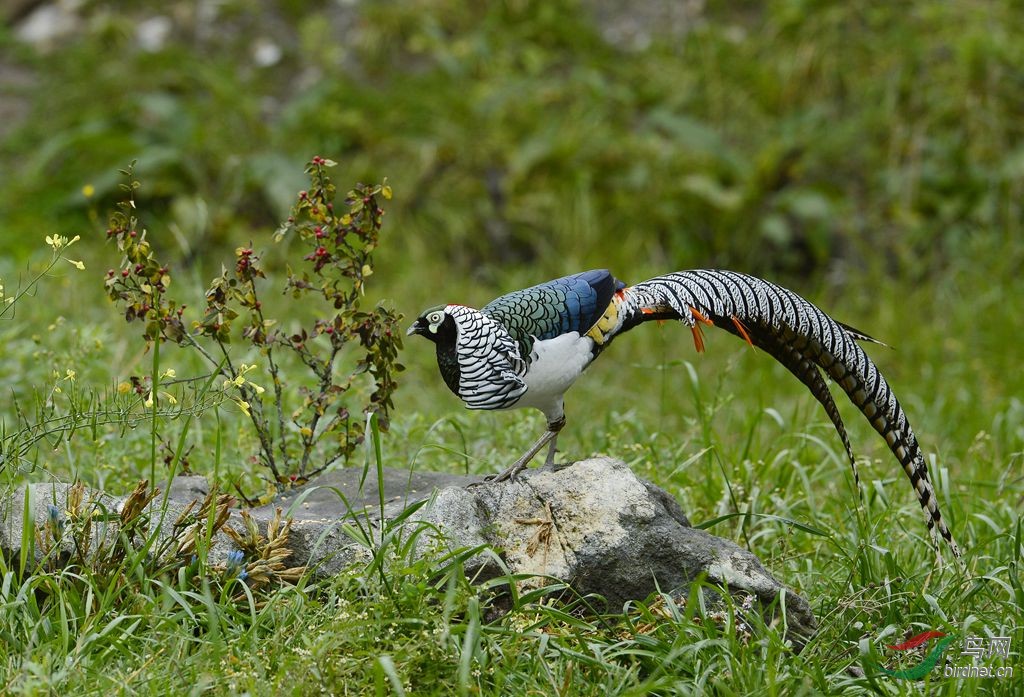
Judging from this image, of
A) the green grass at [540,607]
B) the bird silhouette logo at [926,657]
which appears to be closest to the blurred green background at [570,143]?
the green grass at [540,607]

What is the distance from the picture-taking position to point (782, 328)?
342 centimetres

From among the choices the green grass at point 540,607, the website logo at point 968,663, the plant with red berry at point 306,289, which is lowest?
the website logo at point 968,663

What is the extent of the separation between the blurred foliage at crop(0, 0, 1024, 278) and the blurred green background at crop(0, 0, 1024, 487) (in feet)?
0.06

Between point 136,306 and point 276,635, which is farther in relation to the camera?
point 136,306

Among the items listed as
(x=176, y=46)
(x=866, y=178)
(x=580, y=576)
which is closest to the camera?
(x=580, y=576)

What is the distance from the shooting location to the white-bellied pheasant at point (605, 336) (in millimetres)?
3162

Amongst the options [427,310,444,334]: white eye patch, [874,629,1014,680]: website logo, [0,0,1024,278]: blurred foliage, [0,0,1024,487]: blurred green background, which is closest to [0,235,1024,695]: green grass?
[874,629,1014,680]: website logo

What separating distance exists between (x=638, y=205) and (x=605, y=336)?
17.7ft

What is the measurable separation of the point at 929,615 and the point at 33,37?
29.8 ft

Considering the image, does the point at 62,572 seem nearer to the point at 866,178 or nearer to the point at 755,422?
the point at 755,422

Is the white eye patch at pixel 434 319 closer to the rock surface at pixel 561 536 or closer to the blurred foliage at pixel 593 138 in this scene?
the rock surface at pixel 561 536

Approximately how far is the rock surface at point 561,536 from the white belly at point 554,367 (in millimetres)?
255

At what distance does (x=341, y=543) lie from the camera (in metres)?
3.22

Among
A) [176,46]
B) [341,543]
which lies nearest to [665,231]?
[176,46]
